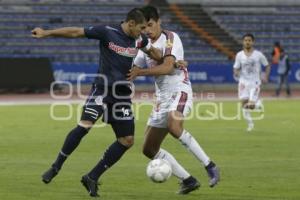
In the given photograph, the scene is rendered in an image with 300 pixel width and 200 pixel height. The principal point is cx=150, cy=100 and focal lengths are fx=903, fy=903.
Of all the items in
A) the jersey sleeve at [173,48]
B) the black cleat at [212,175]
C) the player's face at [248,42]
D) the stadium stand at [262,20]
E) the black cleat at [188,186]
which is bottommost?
the stadium stand at [262,20]

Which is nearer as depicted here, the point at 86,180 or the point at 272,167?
the point at 86,180

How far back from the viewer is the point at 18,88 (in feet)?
128

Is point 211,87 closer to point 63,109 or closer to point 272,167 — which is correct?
point 63,109

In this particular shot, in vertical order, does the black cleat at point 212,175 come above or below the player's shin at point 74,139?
below

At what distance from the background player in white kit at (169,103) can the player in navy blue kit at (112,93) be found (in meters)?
0.41

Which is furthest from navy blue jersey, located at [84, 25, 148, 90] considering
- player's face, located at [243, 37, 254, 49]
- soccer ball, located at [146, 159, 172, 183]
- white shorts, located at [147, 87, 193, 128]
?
player's face, located at [243, 37, 254, 49]

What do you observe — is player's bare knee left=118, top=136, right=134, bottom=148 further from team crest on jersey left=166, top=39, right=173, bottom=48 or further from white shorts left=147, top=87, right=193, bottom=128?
team crest on jersey left=166, top=39, right=173, bottom=48

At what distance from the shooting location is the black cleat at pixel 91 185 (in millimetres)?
11180

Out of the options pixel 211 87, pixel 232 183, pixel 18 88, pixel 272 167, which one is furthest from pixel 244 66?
pixel 211 87

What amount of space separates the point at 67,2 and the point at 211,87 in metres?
9.18

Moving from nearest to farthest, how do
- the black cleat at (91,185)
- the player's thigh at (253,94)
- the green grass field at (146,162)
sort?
the black cleat at (91,185) → the green grass field at (146,162) → the player's thigh at (253,94)

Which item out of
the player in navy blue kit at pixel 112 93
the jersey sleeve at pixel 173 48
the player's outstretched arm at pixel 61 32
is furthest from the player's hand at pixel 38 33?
the jersey sleeve at pixel 173 48

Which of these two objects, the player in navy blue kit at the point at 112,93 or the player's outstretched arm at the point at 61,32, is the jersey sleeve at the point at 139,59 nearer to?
the player in navy blue kit at the point at 112,93

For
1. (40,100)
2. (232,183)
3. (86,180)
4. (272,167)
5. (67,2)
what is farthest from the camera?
(67,2)
